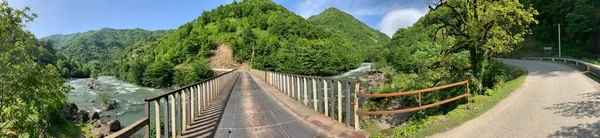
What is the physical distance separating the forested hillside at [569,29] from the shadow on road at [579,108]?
115 ft

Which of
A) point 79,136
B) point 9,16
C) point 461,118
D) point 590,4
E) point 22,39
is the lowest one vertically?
point 79,136

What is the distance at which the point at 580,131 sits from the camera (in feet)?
20.2

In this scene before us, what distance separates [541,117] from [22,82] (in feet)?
63.4

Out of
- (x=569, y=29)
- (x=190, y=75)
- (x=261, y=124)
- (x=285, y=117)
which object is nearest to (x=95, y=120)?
(x=285, y=117)

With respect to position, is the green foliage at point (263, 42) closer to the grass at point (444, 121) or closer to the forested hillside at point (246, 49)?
the forested hillside at point (246, 49)

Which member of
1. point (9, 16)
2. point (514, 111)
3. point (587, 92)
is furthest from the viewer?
point (9, 16)

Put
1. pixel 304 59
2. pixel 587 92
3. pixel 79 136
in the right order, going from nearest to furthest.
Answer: pixel 587 92, pixel 79 136, pixel 304 59

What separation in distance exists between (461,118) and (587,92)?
21.9 feet

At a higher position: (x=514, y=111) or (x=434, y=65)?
(x=434, y=65)

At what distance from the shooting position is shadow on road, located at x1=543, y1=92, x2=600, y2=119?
297 inches

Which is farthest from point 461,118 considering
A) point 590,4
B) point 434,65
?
point 590,4

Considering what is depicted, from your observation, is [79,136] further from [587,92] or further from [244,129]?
[587,92]

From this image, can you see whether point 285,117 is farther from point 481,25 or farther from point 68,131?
point 68,131

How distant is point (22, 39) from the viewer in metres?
16.2
